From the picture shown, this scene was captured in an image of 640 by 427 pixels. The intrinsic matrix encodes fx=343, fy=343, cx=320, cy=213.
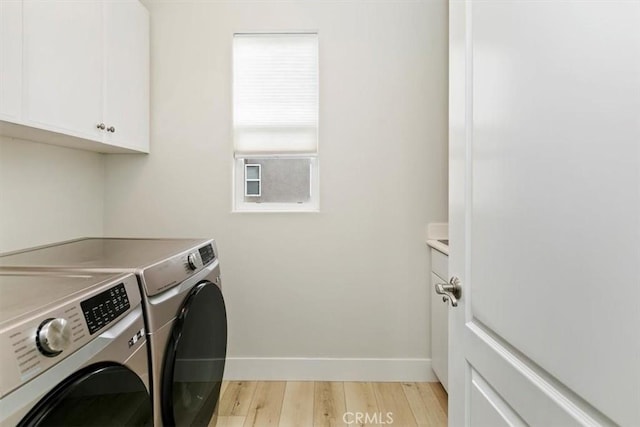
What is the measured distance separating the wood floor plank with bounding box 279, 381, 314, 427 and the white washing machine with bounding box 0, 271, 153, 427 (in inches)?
37.6

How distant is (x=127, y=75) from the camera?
1865 millimetres

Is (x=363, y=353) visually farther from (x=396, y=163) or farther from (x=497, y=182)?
(x=497, y=182)

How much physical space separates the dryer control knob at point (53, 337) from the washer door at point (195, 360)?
466 millimetres

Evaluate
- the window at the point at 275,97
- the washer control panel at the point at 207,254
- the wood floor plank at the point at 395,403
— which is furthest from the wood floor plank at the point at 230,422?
the window at the point at 275,97

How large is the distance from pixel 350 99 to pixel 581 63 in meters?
1.71

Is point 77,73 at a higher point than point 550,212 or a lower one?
higher

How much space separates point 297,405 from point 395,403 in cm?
54

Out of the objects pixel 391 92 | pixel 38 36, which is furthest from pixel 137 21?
pixel 391 92

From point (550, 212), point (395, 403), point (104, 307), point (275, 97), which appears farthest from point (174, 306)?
point (275, 97)

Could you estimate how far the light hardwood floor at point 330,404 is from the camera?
68.2 inches

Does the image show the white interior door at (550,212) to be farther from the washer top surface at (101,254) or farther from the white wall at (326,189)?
the white wall at (326,189)

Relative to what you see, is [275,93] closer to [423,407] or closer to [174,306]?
[174,306]

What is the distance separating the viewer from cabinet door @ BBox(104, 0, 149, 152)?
172 centimetres

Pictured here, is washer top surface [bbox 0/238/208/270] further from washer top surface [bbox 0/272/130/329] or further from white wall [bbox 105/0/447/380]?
white wall [bbox 105/0/447/380]
